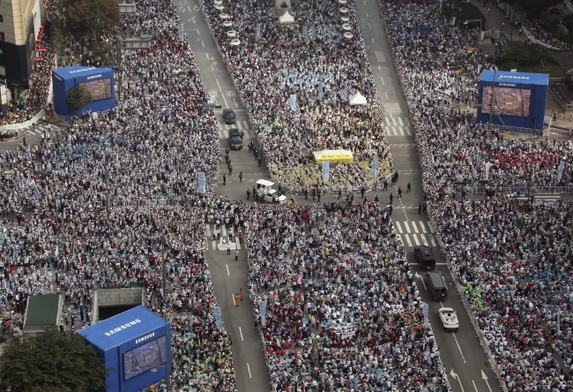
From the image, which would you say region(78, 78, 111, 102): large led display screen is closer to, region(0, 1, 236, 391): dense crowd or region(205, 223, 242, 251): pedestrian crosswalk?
region(0, 1, 236, 391): dense crowd

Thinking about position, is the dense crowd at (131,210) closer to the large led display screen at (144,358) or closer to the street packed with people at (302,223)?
the street packed with people at (302,223)

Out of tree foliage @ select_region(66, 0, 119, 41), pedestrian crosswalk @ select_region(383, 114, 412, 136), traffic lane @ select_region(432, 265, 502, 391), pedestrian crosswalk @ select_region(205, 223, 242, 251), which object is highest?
tree foliage @ select_region(66, 0, 119, 41)

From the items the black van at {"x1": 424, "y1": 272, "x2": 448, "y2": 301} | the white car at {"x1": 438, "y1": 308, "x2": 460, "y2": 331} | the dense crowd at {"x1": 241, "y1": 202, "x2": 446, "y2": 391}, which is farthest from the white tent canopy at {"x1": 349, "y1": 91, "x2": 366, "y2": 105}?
the white car at {"x1": 438, "y1": 308, "x2": 460, "y2": 331}

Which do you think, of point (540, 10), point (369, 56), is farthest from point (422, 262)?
point (540, 10)

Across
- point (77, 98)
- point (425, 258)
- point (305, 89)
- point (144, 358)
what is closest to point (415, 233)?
point (425, 258)

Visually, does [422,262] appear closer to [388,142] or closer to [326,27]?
[388,142]

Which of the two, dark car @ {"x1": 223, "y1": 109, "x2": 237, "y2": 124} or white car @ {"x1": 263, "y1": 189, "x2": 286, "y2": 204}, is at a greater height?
dark car @ {"x1": 223, "y1": 109, "x2": 237, "y2": 124}
